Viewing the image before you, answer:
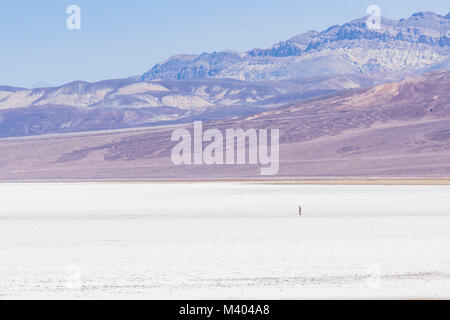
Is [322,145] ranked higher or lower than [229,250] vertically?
higher

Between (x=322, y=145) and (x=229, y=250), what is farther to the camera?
(x=322, y=145)

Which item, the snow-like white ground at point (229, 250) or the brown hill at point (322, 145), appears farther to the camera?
the brown hill at point (322, 145)

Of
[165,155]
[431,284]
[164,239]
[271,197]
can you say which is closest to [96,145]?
[165,155]

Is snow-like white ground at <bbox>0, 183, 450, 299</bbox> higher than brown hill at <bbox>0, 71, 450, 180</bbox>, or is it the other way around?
brown hill at <bbox>0, 71, 450, 180</bbox>

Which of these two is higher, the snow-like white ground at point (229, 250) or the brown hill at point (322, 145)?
the brown hill at point (322, 145)

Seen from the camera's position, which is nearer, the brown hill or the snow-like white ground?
the snow-like white ground
